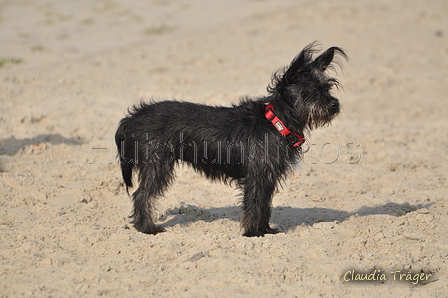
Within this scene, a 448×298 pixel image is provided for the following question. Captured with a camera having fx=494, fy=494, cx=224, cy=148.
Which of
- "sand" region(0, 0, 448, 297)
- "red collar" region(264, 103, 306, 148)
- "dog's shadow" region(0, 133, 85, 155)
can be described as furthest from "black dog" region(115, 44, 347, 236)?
"dog's shadow" region(0, 133, 85, 155)

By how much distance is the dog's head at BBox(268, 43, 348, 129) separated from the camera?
4.93 metres

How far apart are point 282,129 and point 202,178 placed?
2.14m

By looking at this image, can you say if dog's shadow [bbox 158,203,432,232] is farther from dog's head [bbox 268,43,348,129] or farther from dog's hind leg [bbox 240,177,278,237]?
dog's head [bbox 268,43,348,129]

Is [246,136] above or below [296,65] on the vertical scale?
below

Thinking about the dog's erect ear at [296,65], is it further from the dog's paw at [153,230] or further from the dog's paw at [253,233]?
the dog's paw at [153,230]

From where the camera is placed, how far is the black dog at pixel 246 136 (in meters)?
4.96

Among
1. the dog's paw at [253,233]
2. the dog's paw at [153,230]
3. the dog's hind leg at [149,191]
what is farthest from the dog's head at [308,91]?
the dog's paw at [153,230]

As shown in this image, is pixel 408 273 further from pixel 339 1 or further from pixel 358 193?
pixel 339 1

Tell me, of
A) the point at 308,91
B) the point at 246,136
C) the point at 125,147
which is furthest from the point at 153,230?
the point at 308,91

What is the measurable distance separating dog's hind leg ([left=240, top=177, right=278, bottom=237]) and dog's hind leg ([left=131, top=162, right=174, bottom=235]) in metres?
0.81

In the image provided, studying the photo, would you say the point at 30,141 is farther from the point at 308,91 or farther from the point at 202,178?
the point at 308,91

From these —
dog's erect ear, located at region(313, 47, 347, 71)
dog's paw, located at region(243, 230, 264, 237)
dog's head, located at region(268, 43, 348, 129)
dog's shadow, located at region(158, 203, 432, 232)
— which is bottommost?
dog's shadow, located at region(158, 203, 432, 232)

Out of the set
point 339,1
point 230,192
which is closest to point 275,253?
point 230,192

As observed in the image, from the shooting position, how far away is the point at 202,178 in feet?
22.3
